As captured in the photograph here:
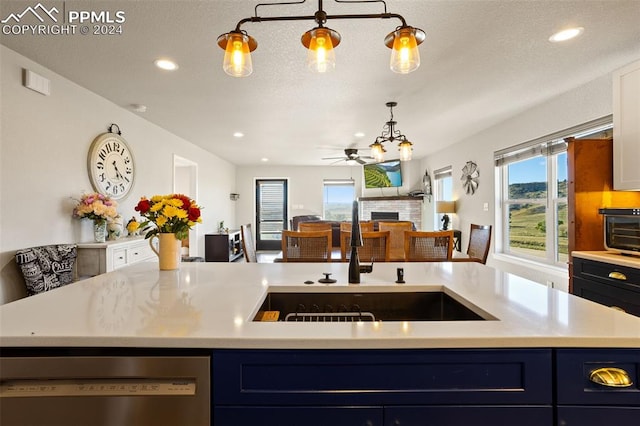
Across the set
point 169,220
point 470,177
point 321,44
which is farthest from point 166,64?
point 470,177

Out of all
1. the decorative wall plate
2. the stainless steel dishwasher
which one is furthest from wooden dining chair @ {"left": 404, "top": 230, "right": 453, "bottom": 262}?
the decorative wall plate

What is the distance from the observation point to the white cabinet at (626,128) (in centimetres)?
230

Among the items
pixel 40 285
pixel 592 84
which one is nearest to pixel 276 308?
pixel 40 285

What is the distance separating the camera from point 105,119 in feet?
11.1

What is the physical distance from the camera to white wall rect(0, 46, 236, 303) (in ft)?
7.60

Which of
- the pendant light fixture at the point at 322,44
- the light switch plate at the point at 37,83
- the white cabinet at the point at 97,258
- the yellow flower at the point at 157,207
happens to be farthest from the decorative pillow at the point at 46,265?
the pendant light fixture at the point at 322,44

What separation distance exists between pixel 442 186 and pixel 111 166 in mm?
6069

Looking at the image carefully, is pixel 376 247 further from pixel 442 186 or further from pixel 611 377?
pixel 442 186

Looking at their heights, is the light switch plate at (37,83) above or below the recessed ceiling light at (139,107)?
below

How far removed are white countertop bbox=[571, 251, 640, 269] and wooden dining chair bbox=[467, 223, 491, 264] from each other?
0.63 m

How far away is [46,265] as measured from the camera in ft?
7.99

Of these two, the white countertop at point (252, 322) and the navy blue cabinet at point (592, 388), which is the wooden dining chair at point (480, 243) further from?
the navy blue cabinet at point (592, 388)

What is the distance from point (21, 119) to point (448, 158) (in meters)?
A: 6.11

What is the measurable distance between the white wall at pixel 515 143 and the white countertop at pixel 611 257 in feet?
3.39
